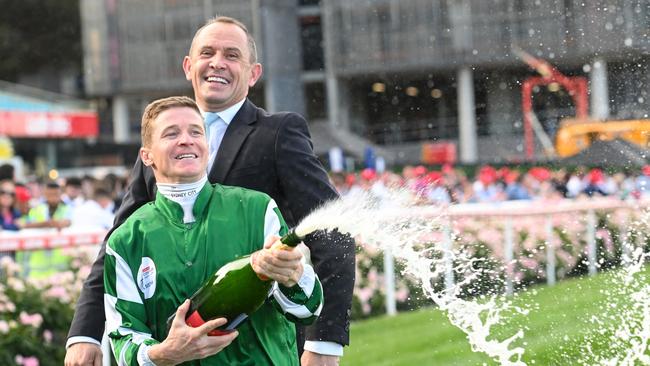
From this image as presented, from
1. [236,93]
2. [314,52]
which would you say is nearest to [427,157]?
[314,52]

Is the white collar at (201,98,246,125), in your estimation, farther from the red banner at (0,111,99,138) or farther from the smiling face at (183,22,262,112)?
the red banner at (0,111,99,138)

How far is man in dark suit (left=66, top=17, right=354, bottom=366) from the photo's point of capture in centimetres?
320

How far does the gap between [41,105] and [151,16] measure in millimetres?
6372

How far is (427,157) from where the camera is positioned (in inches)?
1523

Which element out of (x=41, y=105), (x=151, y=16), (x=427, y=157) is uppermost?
(x=151, y=16)

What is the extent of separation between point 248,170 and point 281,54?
39947mm

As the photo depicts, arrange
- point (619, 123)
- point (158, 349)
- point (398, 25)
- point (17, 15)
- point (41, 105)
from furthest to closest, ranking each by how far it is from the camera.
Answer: point (17, 15) → point (41, 105) → point (398, 25) → point (619, 123) → point (158, 349)

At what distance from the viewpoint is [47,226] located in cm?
927

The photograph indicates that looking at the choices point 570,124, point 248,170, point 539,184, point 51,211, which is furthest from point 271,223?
point 570,124

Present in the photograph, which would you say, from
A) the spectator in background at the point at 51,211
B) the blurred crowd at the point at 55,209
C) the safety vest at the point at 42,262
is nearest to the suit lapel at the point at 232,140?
the safety vest at the point at 42,262

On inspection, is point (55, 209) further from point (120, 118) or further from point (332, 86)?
point (120, 118)

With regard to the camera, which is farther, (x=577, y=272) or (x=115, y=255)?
(x=577, y=272)

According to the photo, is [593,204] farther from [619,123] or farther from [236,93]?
[236,93]

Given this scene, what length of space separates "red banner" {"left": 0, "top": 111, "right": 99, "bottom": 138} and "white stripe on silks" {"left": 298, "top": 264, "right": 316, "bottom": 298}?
3678cm
